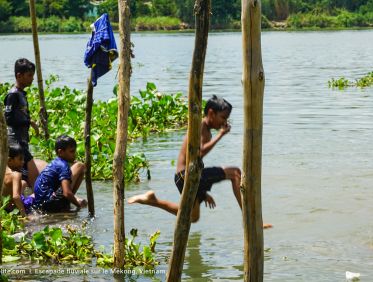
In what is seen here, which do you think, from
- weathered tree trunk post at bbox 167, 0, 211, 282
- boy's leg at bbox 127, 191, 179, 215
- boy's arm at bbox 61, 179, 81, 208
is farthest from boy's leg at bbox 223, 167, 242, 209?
weathered tree trunk post at bbox 167, 0, 211, 282

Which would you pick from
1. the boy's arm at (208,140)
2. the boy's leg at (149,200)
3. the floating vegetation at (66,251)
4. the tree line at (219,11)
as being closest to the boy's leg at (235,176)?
the boy's arm at (208,140)

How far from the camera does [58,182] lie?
9.51 metres

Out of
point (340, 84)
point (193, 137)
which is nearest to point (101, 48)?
point (193, 137)

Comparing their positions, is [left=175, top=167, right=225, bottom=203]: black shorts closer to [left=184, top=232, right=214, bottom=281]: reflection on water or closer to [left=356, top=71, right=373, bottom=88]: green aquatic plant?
[left=184, top=232, right=214, bottom=281]: reflection on water

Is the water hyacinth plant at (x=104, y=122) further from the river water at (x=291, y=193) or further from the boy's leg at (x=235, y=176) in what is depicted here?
the boy's leg at (x=235, y=176)

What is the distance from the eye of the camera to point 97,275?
7.67 metres

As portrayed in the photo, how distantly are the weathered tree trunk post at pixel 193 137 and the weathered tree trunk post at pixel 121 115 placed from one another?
45.2 inches

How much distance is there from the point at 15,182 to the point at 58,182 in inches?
19.1

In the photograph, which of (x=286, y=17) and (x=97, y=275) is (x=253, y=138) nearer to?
(x=97, y=275)

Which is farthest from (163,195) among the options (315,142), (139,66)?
(139,66)

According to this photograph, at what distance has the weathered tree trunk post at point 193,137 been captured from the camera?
19.8 feet

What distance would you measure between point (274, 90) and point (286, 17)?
52.0 metres

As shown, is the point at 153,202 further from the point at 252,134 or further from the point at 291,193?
the point at 291,193

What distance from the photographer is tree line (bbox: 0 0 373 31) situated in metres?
72.7
